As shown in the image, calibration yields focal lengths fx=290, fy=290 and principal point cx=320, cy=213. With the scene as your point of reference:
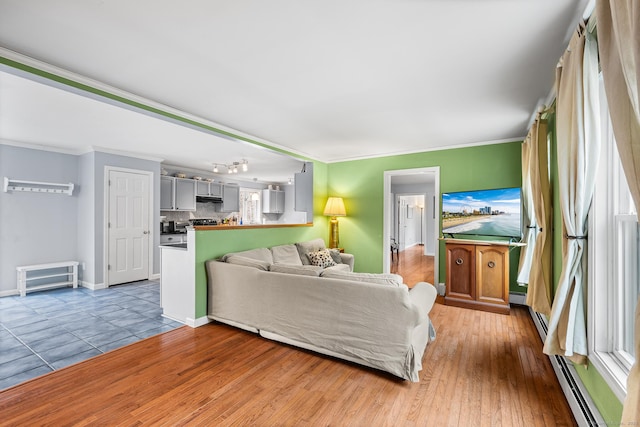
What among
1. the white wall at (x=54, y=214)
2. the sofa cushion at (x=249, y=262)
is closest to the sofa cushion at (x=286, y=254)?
the sofa cushion at (x=249, y=262)

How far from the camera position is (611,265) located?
61.5 inches

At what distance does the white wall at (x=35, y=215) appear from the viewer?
4398 millimetres

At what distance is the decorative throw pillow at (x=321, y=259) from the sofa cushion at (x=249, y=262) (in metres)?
1.37

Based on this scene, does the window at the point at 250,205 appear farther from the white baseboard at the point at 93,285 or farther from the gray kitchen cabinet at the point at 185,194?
the white baseboard at the point at 93,285

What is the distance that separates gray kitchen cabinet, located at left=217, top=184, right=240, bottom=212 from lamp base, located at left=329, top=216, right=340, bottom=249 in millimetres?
3297

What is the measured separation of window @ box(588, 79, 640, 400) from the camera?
1493 millimetres

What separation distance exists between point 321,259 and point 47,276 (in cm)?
432

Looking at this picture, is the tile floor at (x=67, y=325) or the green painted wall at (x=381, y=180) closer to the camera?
the tile floor at (x=67, y=325)

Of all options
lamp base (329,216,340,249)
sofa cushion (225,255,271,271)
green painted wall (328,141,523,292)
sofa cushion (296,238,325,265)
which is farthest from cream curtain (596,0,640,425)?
lamp base (329,216,340,249)

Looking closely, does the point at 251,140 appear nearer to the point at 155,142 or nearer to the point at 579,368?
the point at 155,142

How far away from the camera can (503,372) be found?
2.33 m

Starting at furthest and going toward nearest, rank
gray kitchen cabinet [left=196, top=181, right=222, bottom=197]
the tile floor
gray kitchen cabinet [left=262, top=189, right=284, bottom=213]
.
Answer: gray kitchen cabinet [left=262, top=189, right=284, bottom=213] → gray kitchen cabinet [left=196, top=181, right=222, bottom=197] → the tile floor

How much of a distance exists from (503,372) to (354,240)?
3395 millimetres

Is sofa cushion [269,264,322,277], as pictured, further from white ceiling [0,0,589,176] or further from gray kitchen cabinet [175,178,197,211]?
gray kitchen cabinet [175,178,197,211]
